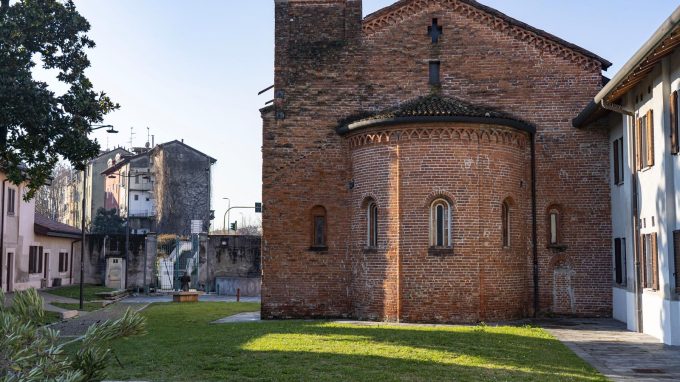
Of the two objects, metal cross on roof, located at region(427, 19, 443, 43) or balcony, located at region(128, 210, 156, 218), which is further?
balcony, located at region(128, 210, 156, 218)

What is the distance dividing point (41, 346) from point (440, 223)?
1377 centimetres

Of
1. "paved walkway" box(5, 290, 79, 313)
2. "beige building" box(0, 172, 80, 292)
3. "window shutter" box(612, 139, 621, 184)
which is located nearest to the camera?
"window shutter" box(612, 139, 621, 184)

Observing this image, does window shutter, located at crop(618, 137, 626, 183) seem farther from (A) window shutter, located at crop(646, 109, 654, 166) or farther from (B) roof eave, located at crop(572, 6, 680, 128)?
(A) window shutter, located at crop(646, 109, 654, 166)

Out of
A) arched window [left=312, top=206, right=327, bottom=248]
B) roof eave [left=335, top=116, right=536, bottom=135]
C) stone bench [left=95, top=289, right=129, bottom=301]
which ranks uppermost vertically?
roof eave [left=335, top=116, right=536, bottom=135]

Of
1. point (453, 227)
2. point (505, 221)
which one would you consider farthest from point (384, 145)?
point (505, 221)

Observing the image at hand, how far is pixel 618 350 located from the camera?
12648 mm

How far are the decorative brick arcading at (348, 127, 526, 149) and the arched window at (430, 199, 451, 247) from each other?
1678 mm

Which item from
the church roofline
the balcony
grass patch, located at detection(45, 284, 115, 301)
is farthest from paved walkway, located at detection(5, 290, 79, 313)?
the balcony

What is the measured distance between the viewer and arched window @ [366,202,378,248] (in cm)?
1803

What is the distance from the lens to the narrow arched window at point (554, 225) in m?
18.8

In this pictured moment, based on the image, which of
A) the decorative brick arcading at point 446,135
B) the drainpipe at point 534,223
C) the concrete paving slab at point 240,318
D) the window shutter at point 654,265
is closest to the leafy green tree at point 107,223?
the concrete paving slab at point 240,318

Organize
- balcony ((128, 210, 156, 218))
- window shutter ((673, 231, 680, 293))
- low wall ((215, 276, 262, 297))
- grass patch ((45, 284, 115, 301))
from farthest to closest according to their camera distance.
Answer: balcony ((128, 210, 156, 218)), low wall ((215, 276, 262, 297)), grass patch ((45, 284, 115, 301)), window shutter ((673, 231, 680, 293))

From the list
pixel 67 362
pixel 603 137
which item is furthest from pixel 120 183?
pixel 67 362

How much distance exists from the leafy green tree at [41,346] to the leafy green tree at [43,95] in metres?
13.8
